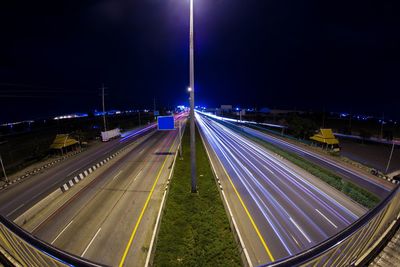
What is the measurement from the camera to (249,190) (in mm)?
17250

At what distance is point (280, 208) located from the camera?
14.4 metres

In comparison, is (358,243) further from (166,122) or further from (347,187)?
(166,122)

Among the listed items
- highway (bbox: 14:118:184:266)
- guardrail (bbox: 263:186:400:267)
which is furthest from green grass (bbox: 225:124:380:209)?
highway (bbox: 14:118:184:266)

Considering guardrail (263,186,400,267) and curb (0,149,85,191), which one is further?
curb (0,149,85,191)

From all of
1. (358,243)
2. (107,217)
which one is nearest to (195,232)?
(107,217)

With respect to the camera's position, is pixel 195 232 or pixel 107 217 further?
pixel 107 217

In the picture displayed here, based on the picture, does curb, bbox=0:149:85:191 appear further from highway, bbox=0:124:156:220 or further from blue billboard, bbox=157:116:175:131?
blue billboard, bbox=157:116:175:131

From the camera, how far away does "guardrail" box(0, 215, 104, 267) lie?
145 inches

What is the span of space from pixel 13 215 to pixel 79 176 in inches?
256

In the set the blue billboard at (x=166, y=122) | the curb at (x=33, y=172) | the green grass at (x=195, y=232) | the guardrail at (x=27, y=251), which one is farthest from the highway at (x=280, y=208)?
the curb at (x=33, y=172)

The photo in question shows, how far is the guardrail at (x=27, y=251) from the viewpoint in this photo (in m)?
3.69

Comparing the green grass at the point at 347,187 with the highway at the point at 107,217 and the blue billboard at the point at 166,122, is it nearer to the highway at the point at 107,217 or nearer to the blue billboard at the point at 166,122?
the highway at the point at 107,217

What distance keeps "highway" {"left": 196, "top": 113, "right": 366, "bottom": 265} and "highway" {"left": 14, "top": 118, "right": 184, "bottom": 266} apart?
18.5 feet

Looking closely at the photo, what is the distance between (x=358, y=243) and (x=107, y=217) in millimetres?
13138
